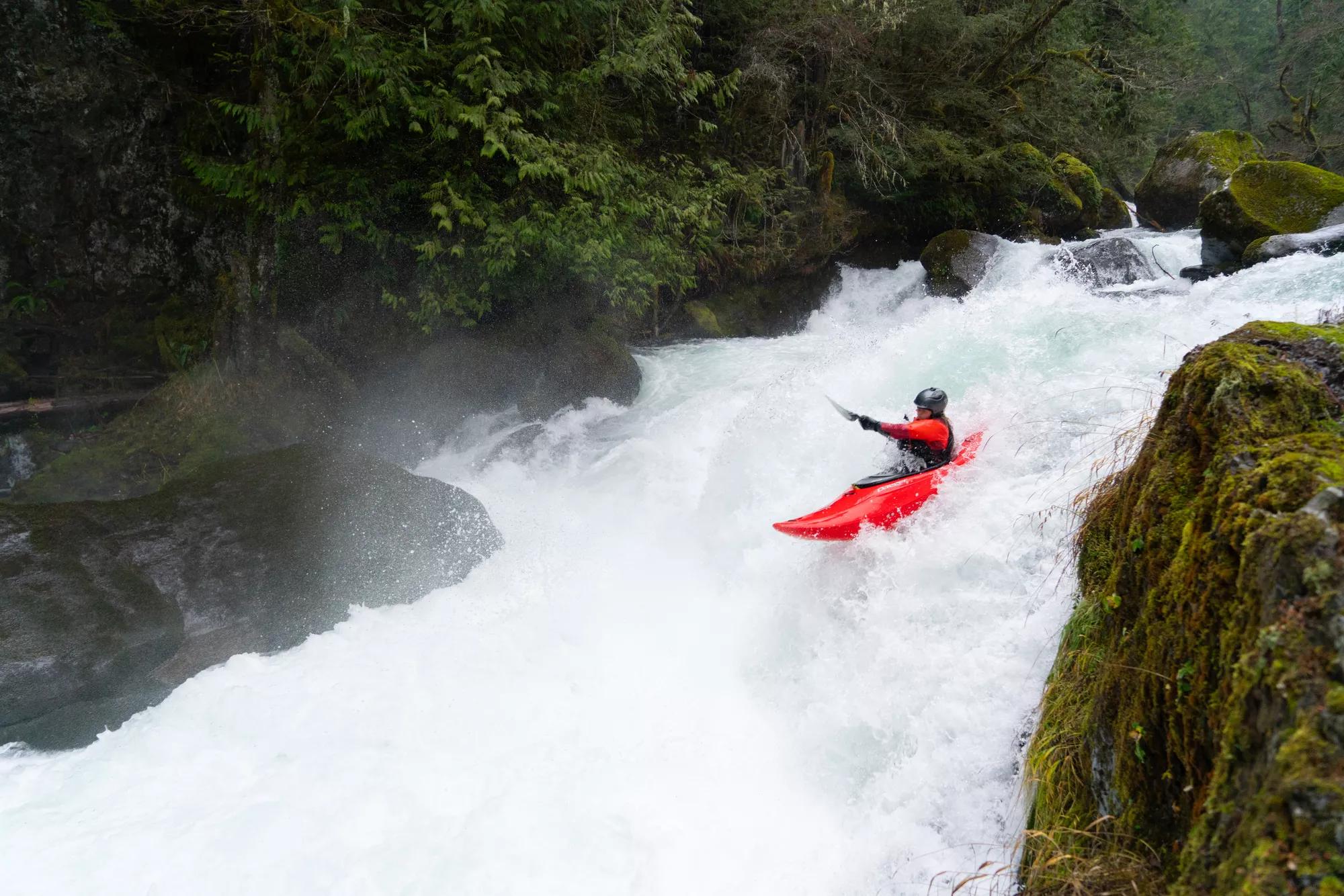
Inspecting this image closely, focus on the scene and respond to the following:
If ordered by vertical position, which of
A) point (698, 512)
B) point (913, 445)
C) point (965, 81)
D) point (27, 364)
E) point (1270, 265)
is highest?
point (965, 81)

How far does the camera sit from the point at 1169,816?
5.76 feet

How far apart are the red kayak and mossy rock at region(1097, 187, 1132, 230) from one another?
47.6 ft

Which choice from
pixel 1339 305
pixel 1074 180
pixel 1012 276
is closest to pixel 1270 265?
pixel 1339 305

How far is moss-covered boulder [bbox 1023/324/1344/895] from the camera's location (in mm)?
1302

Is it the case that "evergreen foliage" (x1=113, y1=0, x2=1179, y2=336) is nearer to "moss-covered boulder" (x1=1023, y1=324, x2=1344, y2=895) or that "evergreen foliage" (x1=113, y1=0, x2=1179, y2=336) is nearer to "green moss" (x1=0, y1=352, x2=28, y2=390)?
"green moss" (x1=0, y1=352, x2=28, y2=390)

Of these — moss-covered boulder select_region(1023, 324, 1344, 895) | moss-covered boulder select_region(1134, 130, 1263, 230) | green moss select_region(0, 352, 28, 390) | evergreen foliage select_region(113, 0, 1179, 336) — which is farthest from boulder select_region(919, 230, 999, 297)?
green moss select_region(0, 352, 28, 390)

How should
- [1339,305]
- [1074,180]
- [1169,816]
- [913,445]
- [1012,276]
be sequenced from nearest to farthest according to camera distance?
[1169,816]
[913,445]
[1339,305]
[1012,276]
[1074,180]

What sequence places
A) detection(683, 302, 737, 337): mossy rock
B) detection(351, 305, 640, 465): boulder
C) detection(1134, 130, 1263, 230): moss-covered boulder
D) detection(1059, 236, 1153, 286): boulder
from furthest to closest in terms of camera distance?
detection(1134, 130, 1263, 230): moss-covered boulder, detection(683, 302, 737, 337): mossy rock, detection(1059, 236, 1153, 286): boulder, detection(351, 305, 640, 465): boulder

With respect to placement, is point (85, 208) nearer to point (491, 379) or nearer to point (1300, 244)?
point (491, 379)

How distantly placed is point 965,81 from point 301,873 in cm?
1501

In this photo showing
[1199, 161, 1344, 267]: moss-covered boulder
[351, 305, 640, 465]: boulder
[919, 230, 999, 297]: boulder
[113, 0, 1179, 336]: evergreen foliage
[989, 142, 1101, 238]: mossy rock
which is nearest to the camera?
[113, 0, 1179, 336]: evergreen foliage

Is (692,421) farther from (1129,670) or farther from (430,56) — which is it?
(1129,670)

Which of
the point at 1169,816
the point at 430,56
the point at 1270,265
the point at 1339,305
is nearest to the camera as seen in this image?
the point at 1169,816

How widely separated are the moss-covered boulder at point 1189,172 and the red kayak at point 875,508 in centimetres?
1346
